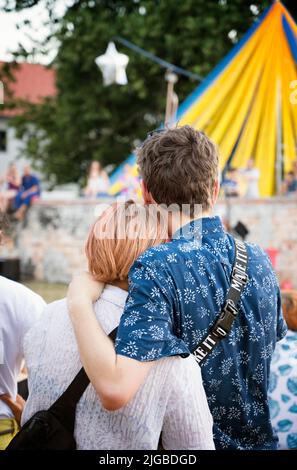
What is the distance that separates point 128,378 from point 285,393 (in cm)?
134

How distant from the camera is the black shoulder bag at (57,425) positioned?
155 cm

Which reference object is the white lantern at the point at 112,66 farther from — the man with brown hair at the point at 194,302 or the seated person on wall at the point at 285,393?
the man with brown hair at the point at 194,302

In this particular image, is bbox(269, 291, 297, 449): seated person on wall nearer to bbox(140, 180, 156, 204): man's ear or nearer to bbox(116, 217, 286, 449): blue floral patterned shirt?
bbox(116, 217, 286, 449): blue floral patterned shirt

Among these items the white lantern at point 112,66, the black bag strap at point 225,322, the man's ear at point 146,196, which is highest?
the white lantern at point 112,66

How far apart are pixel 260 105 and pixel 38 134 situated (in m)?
14.2

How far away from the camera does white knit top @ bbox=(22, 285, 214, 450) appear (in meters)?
1.54

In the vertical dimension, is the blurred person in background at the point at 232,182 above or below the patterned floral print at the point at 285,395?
above

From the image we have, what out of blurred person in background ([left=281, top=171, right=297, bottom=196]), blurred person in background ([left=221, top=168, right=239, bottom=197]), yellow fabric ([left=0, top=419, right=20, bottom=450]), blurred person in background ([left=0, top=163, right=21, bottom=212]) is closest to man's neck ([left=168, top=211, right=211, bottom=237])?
yellow fabric ([left=0, top=419, right=20, bottom=450])

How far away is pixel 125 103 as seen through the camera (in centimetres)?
1867

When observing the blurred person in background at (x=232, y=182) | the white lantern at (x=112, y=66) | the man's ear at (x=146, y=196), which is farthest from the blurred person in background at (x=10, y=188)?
the man's ear at (x=146, y=196)

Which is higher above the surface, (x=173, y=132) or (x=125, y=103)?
(x=125, y=103)

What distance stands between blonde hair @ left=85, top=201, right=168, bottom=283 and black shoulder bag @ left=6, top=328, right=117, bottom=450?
0.62 feet
